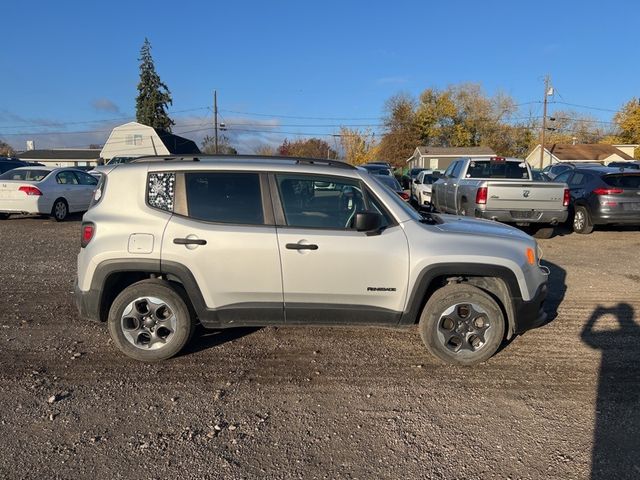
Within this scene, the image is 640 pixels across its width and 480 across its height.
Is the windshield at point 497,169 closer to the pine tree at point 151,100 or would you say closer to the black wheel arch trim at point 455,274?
the black wheel arch trim at point 455,274

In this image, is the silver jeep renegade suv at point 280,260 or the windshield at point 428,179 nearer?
the silver jeep renegade suv at point 280,260

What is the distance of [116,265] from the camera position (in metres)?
4.05

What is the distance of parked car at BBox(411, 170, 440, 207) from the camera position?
1873cm

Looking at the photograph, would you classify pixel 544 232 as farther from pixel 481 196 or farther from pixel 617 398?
pixel 617 398

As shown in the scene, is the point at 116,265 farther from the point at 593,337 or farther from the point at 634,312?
the point at 634,312

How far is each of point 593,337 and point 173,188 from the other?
14.5 feet

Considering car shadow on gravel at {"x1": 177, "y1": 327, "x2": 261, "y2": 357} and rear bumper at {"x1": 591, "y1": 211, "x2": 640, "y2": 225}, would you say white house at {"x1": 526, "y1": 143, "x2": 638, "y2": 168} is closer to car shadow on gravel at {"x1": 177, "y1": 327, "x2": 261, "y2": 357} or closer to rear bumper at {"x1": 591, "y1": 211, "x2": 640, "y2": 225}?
rear bumper at {"x1": 591, "y1": 211, "x2": 640, "y2": 225}

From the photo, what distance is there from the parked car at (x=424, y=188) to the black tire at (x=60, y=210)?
40.4 feet

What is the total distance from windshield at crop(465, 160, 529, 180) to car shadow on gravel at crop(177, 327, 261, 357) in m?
8.16

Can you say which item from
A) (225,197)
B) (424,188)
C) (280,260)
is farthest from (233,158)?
(424,188)

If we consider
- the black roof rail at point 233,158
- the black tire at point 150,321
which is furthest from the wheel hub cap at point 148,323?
the black roof rail at point 233,158

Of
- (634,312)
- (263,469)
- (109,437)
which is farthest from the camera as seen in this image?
(634,312)

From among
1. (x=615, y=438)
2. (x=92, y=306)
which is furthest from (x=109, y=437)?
(x=615, y=438)

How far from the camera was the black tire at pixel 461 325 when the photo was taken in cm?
415
